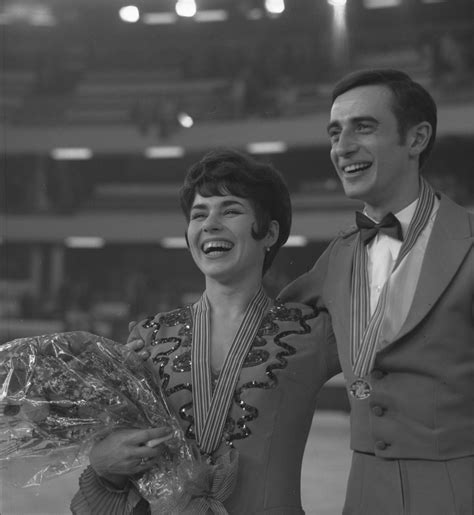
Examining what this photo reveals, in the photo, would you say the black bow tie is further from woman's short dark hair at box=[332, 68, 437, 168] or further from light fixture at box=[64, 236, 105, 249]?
light fixture at box=[64, 236, 105, 249]

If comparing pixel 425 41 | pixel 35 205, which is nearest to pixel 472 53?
pixel 425 41

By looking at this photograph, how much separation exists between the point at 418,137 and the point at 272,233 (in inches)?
15.1

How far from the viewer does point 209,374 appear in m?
1.63

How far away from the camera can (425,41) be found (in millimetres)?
4066

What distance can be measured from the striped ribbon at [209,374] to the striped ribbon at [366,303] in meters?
0.23

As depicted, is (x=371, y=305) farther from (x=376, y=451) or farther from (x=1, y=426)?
(x=1, y=426)

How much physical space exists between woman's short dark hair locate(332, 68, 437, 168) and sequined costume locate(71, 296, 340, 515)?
443mm

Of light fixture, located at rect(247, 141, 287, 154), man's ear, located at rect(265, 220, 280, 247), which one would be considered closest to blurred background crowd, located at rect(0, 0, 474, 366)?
light fixture, located at rect(247, 141, 287, 154)

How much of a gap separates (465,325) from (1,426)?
86 centimetres

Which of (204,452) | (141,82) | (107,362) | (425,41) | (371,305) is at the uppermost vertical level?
(141,82)

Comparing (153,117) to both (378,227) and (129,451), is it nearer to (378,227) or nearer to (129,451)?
(378,227)

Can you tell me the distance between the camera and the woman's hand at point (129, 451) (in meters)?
1.48

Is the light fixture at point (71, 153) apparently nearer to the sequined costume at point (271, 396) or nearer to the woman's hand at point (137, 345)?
the woman's hand at point (137, 345)

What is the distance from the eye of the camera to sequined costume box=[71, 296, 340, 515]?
5.19ft
